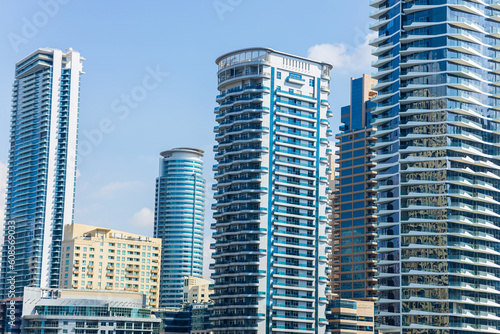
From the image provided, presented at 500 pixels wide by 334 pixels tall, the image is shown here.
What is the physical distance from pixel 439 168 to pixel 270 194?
4162cm

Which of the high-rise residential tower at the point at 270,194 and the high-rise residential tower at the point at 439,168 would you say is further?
the high-rise residential tower at the point at 270,194

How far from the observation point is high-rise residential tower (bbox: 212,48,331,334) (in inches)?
6476

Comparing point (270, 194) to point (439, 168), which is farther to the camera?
point (270, 194)

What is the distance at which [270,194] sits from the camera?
169250mm

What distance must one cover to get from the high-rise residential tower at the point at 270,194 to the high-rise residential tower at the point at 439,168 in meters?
27.5

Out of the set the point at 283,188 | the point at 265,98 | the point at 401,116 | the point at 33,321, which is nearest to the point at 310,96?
the point at 265,98

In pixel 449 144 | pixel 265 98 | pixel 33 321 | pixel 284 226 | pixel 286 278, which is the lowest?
pixel 33 321

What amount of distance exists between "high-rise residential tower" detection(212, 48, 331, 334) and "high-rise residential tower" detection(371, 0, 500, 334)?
27.5 m

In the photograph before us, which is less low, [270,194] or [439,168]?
[439,168]

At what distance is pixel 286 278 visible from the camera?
166 metres

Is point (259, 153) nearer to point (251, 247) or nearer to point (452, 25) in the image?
point (251, 247)

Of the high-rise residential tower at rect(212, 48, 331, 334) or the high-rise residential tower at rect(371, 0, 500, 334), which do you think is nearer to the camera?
the high-rise residential tower at rect(371, 0, 500, 334)

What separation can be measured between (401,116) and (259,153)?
36869 millimetres

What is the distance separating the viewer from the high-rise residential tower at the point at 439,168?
446ft
